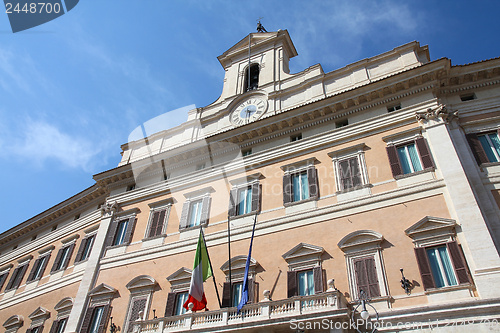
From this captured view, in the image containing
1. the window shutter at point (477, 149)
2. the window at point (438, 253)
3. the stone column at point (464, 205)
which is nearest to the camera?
the stone column at point (464, 205)

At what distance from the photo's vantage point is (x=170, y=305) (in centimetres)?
1517

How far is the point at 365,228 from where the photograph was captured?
1367 cm

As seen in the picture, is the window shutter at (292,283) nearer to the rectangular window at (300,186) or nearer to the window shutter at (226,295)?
the window shutter at (226,295)

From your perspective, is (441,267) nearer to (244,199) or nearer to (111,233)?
(244,199)

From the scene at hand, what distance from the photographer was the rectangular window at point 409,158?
1454cm

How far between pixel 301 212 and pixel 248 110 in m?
7.62

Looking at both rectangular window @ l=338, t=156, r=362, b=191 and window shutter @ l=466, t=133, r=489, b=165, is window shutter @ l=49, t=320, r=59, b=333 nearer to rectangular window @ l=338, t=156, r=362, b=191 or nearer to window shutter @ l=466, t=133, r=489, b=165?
rectangular window @ l=338, t=156, r=362, b=191

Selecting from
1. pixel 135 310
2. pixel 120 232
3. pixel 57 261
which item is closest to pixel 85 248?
pixel 57 261

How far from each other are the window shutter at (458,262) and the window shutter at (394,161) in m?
3.35

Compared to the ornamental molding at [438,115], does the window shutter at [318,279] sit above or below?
below

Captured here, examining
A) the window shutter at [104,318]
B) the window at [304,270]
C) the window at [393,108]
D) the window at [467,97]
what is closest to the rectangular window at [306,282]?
the window at [304,270]

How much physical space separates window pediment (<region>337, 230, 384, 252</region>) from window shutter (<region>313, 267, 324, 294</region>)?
3.58 ft

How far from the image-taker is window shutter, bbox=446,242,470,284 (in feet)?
37.0

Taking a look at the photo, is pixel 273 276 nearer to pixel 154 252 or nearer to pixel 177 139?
pixel 154 252
